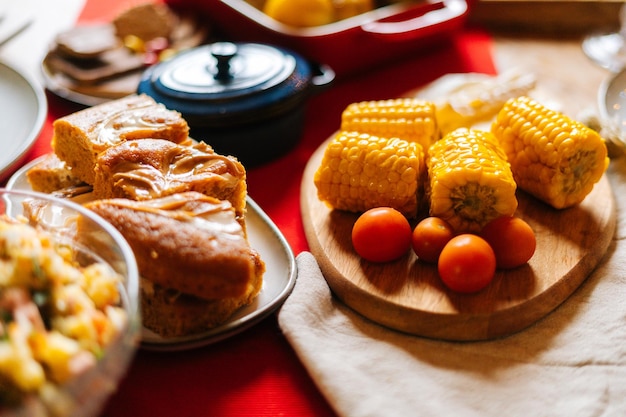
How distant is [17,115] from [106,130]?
1.79 feet

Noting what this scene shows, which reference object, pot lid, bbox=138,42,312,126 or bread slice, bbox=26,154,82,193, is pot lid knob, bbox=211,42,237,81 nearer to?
pot lid, bbox=138,42,312,126

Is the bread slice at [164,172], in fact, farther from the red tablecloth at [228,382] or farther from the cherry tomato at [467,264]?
the cherry tomato at [467,264]

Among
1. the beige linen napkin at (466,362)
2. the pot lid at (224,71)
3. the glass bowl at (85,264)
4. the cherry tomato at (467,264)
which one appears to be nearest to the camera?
the glass bowl at (85,264)

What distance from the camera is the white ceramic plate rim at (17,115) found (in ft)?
5.08

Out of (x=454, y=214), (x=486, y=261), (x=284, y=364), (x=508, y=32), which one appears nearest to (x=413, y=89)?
(x=508, y=32)

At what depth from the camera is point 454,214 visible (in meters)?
1.27

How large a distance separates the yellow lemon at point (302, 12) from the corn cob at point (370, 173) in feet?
2.60

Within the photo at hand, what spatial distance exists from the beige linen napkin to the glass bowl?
0.35 meters

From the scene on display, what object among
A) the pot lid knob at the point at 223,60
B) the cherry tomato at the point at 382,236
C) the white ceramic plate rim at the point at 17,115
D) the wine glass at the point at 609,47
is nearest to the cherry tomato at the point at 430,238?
the cherry tomato at the point at 382,236

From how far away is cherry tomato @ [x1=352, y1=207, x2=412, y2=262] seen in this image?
1.22 m

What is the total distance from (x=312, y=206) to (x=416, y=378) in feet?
1.77

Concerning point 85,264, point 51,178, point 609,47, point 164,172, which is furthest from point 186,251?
point 609,47

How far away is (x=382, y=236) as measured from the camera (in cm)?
122

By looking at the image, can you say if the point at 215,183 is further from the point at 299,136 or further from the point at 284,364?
the point at 299,136
